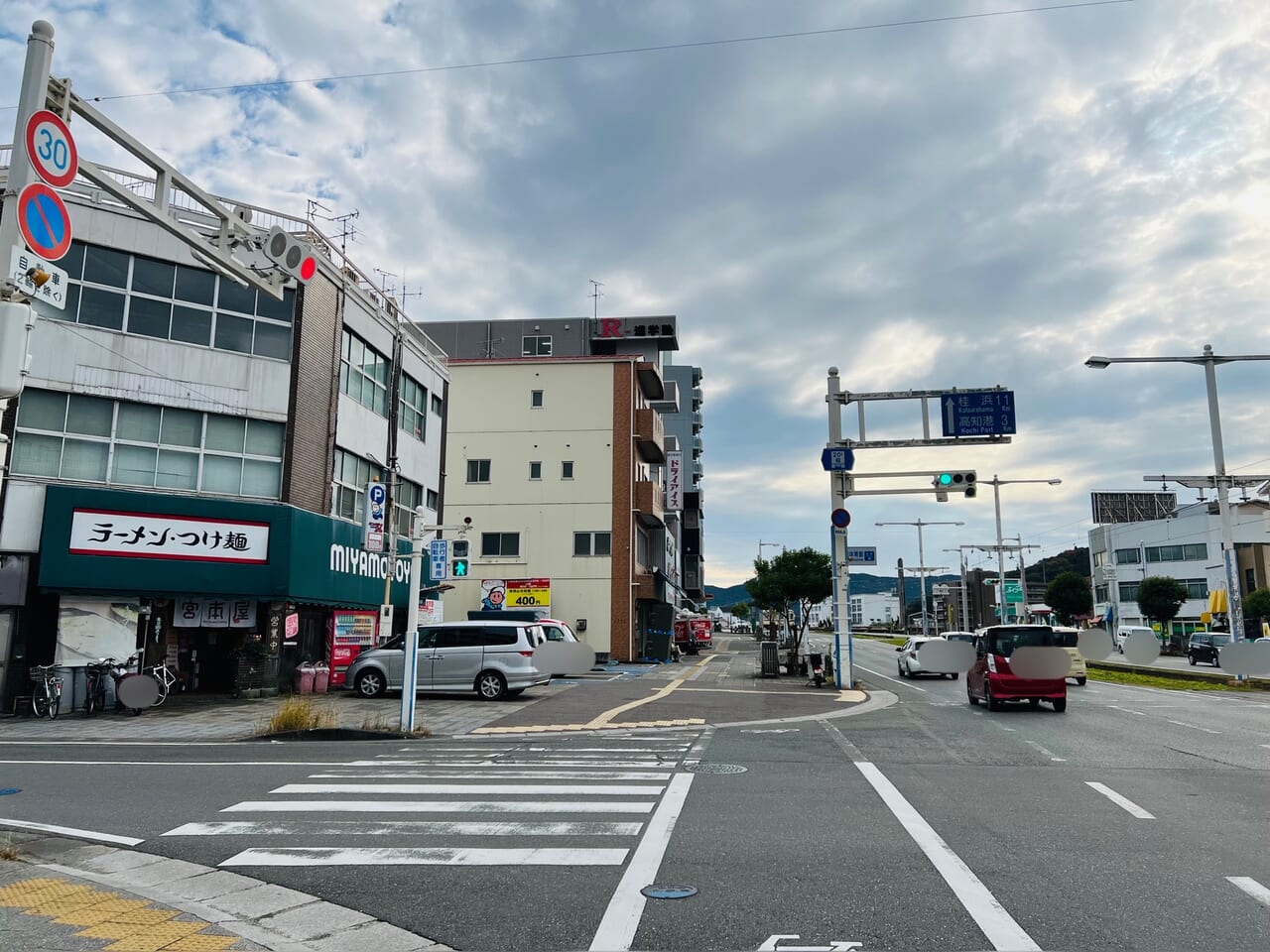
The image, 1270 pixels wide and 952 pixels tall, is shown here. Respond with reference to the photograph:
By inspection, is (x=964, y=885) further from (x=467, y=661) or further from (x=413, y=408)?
(x=413, y=408)

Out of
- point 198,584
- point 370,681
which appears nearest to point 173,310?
point 198,584

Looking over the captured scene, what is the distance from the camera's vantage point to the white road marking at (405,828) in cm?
772

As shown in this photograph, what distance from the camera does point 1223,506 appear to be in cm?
820

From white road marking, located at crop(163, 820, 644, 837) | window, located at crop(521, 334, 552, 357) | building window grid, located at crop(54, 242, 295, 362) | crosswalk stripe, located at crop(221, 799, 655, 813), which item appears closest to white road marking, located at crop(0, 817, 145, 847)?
white road marking, located at crop(163, 820, 644, 837)

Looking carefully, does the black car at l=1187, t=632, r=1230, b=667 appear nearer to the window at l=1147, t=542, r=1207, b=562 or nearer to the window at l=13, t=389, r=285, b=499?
the window at l=1147, t=542, r=1207, b=562

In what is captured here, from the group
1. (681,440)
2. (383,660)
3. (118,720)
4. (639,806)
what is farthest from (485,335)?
(639,806)

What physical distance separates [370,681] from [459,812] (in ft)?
48.0

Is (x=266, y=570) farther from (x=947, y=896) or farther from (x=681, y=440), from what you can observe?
(x=681, y=440)

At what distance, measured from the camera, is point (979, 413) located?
24.2 m

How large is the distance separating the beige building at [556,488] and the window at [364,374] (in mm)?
15881

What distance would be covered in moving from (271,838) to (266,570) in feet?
47.0

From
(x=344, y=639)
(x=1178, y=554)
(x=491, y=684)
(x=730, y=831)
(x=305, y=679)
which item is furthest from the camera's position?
(x=1178, y=554)

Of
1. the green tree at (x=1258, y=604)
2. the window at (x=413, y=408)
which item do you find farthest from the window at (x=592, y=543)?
the green tree at (x=1258, y=604)

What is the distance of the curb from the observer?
203 inches
